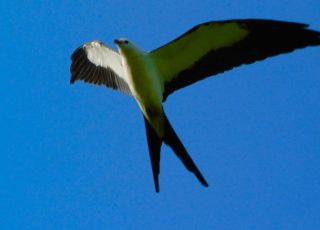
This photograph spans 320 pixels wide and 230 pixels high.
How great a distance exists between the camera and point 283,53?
37.3 feet

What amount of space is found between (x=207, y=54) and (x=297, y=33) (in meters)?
1.45

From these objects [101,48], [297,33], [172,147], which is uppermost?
[101,48]

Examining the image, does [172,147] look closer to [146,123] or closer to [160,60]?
[146,123]

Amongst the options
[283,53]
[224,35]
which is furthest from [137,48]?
[283,53]

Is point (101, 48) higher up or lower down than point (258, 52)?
higher up

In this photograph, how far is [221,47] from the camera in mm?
11945

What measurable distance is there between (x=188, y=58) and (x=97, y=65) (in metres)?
1.48

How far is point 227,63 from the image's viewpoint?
11836mm

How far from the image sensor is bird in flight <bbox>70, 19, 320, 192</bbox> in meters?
11.5

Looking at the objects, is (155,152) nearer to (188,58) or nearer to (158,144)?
(158,144)

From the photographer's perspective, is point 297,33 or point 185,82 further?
point 185,82

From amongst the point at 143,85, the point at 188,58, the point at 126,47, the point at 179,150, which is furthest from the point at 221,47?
the point at 179,150

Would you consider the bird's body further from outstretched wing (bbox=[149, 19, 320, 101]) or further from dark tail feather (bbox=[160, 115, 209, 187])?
outstretched wing (bbox=[149, 19, 320, 101])

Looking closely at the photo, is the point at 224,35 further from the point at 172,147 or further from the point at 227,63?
the point at 172,147
